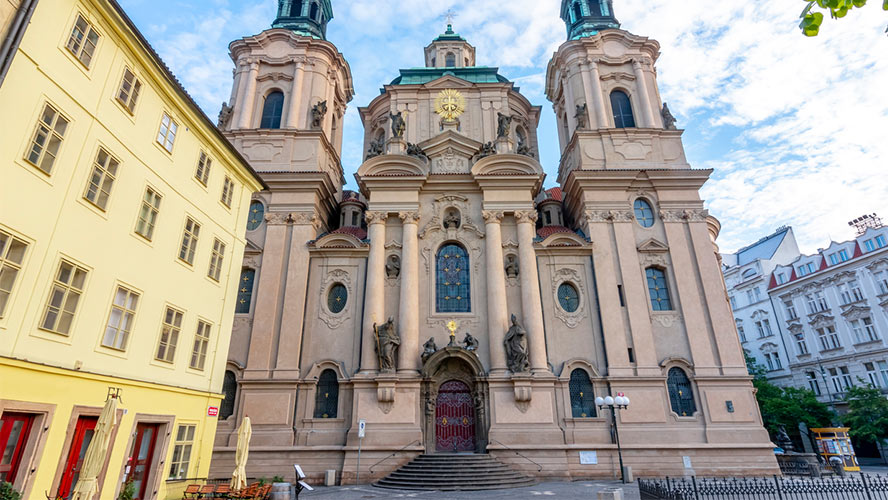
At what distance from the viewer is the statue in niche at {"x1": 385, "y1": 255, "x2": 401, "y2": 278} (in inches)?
908

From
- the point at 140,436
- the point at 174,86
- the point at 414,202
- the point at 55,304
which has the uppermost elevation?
the point at 414,202

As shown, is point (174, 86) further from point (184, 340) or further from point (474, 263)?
point (474, 263)

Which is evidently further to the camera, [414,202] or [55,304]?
[414,202]

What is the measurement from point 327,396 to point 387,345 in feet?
11.8

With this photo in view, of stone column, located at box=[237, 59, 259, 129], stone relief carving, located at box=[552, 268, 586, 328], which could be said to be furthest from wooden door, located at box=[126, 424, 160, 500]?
stone column, located at box=[237, 59, 259, 129]

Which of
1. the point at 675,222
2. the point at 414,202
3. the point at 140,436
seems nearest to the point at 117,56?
the point at 140,436

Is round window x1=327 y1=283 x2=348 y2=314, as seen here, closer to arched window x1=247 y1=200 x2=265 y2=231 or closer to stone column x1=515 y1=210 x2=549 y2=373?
arched window x1=247 y1=200 x2=265 y2=231

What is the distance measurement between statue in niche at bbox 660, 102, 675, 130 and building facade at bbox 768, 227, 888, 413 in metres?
17.9

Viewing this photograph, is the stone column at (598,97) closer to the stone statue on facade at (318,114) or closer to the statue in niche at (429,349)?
the statue in niche at (429,349)

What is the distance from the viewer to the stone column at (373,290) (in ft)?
69.1

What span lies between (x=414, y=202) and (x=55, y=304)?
16.2 metres

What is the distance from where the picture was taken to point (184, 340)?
44.5 feet

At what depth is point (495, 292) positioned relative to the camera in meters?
22.1

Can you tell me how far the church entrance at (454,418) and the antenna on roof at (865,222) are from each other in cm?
3475
